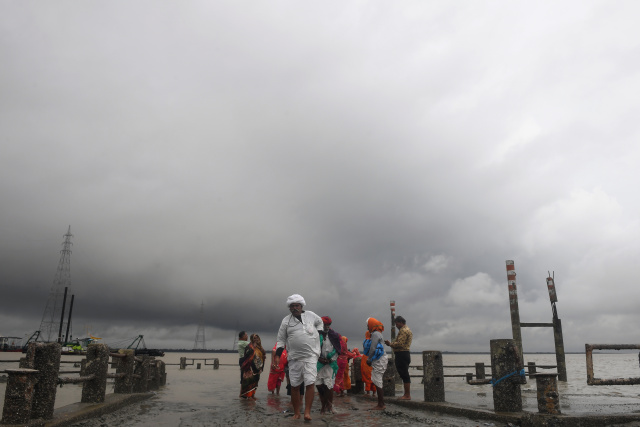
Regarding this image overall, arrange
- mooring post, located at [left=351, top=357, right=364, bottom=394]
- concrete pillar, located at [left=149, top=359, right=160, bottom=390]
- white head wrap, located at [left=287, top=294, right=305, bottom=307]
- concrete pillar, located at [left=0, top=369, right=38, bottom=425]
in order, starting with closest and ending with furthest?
concrete pillar, located at [left=0, top=369, right=38, bottom=425]
white head wrap, located at [left=287, top=294, right=305, bottom=307]
mooring post, located at [left=351, top=357, right=364, bottom=394]
concrete pillar, located at [left=149, top=359, right=160, bottom=390]

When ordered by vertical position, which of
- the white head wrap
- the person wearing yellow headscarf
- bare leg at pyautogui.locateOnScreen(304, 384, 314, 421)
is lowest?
bare leg at pyautogui.locateOnScreen(304, 384, 314, 421)

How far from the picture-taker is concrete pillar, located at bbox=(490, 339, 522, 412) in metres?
6.19

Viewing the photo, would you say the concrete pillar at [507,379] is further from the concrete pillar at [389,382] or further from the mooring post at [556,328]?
the mooring post at [556,328]

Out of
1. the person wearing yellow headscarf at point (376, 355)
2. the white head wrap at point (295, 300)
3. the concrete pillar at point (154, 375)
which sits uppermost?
the white head wrap at point (295, 300)

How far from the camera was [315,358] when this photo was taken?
6.23m

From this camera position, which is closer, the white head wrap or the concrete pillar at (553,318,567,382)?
the white head wrap

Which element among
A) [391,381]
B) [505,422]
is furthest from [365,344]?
[505,422]

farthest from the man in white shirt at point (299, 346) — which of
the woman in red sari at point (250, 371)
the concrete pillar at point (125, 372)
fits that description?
the concrete pillar at point (125, 372)

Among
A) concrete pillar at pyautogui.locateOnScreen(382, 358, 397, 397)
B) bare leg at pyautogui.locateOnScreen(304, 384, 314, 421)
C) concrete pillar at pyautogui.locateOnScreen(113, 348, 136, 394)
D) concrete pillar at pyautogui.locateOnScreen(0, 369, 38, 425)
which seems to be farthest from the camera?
concrete pillar at pyautogui.locateOnScreen(382, 358, 397, 397)

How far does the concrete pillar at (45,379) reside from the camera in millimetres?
5172

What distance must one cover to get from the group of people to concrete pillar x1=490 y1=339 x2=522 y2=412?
2.17 m

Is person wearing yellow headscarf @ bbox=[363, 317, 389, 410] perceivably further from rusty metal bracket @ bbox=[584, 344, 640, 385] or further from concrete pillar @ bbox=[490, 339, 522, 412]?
rusty metal bracket @ bbox=[584, 344, 640, 385]

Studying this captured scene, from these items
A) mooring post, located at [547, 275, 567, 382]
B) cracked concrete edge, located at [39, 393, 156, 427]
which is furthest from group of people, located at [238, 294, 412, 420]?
mooring post, located at [547, 275, 567, 382]

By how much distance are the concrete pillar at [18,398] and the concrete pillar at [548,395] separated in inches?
236
